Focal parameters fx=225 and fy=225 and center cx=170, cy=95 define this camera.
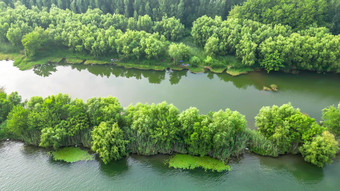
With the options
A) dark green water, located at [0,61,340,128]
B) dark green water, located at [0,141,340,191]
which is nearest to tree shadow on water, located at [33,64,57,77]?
dark green water, located at [0,61,340,128]

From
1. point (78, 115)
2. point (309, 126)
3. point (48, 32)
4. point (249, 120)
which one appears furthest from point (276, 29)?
point (48, 32)

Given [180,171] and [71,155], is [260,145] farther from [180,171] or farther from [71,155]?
[71,155]

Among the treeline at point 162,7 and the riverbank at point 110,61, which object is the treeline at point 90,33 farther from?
the treeline at point 162,7

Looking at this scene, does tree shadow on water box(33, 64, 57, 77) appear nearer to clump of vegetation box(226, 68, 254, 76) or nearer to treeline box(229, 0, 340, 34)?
clump of vegetation box(226, 68, 254, 76)

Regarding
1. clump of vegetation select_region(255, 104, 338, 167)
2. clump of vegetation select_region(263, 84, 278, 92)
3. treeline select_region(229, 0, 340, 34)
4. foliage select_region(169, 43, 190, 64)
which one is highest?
treeline select_region(229, 0, 340, 34)

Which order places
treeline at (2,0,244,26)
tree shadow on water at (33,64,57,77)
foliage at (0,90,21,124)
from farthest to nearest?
treeline at (2,0,244,26) → tree shadow on water at (33,64,57,77) → foliage at (0,90,21,124)

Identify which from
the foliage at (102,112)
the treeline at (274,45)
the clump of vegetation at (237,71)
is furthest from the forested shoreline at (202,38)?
the foliage at (102,112)
